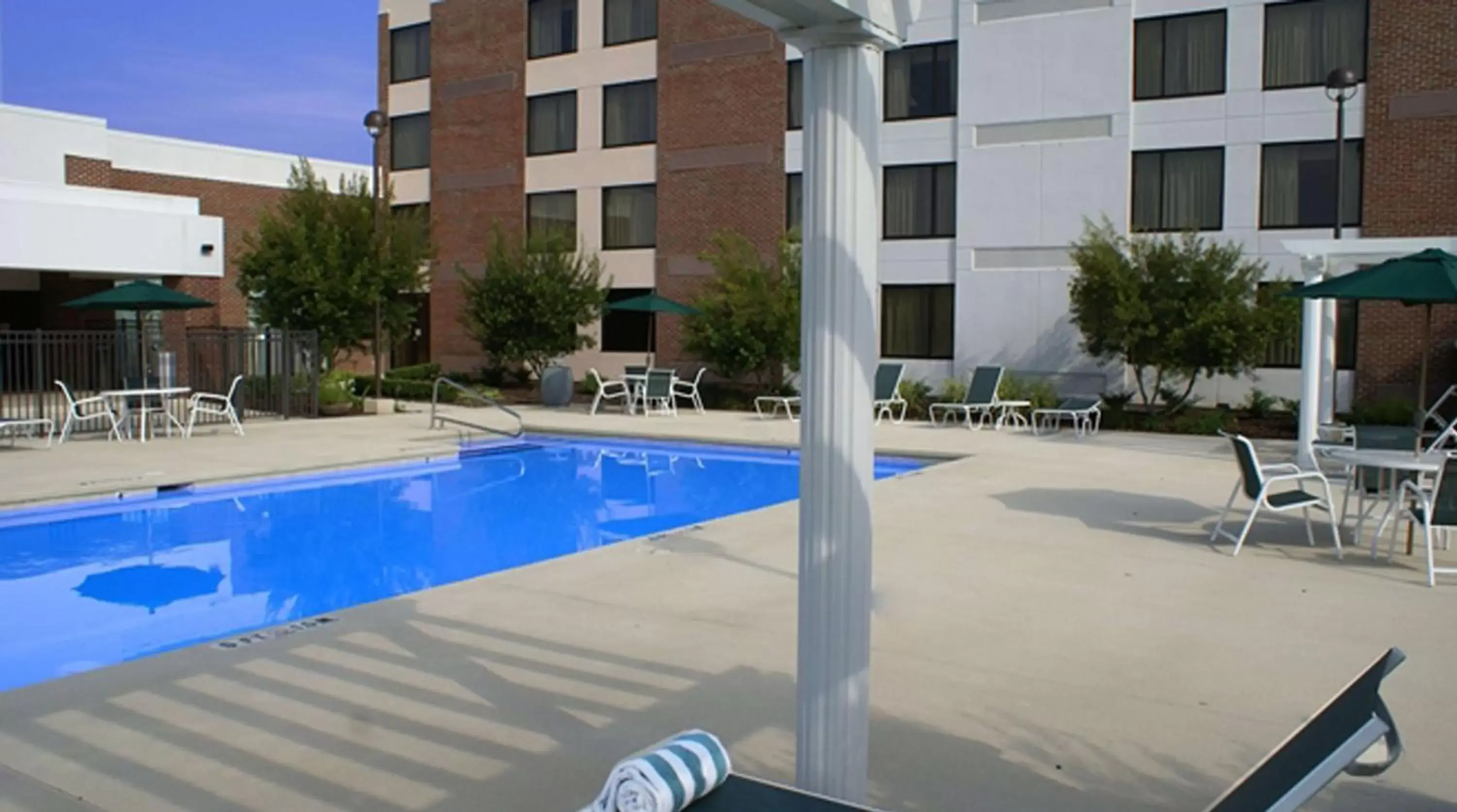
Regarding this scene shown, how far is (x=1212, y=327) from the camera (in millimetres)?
17656

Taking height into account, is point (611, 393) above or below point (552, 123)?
below

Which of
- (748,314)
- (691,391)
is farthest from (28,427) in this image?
(691,391)

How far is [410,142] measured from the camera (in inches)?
1216

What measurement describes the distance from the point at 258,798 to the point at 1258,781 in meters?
3.15

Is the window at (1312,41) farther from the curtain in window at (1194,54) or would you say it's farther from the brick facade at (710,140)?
the brick facade at (710,140)

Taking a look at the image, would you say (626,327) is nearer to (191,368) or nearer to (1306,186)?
(191,368)

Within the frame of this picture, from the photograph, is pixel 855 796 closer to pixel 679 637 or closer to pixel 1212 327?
pixel 679 637

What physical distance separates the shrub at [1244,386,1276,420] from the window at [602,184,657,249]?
1287 cm

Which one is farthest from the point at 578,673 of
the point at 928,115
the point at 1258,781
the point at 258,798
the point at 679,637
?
the point at 928,115

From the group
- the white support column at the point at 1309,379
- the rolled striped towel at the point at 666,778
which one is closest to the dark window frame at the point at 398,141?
the white support column at the point at 1309,379

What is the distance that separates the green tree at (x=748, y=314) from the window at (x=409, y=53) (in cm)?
1217

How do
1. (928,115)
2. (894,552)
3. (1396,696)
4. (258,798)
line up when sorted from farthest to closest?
(928,115), (894,552), (1396,696), (258,798)

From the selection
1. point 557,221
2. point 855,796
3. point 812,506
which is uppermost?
point 557,221

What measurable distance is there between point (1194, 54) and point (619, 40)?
12668 mm
